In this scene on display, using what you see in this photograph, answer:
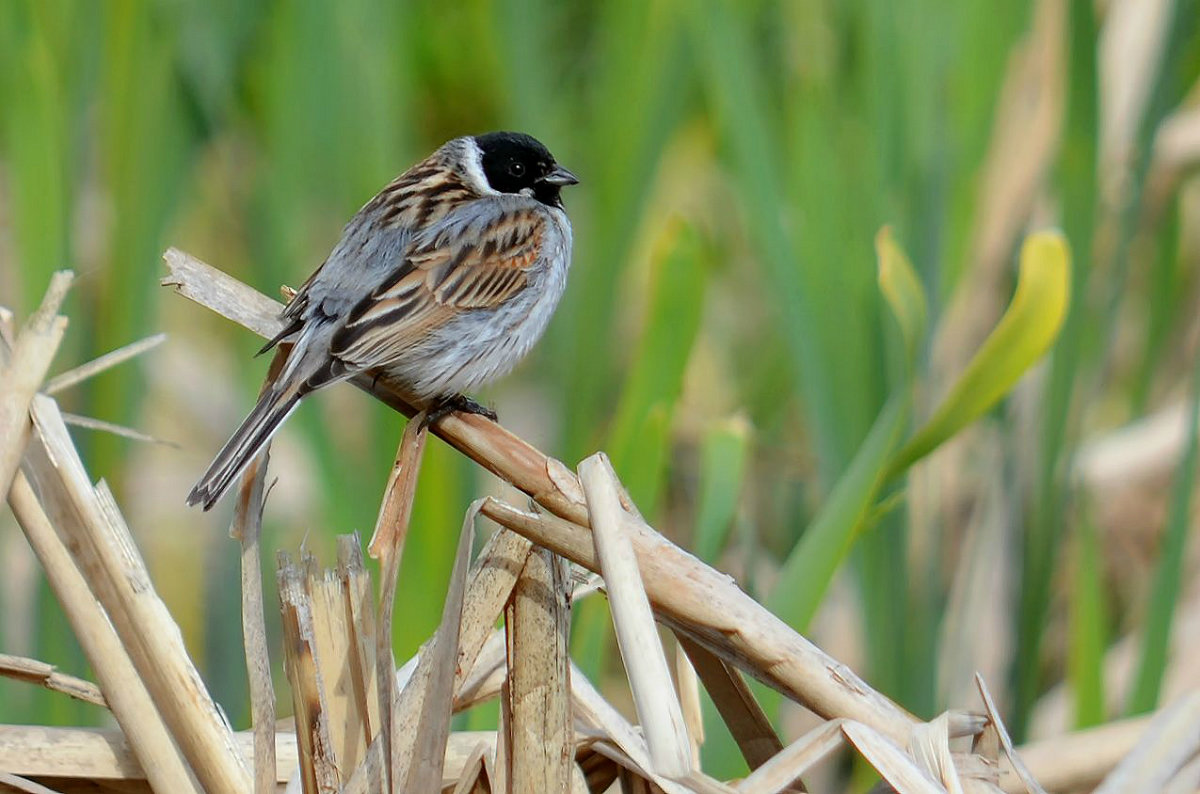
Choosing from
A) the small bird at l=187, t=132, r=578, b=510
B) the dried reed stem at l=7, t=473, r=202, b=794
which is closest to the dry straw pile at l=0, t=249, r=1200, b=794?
the dried reed stem at l=7, t=473, r=202, b=794

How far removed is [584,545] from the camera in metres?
1.57

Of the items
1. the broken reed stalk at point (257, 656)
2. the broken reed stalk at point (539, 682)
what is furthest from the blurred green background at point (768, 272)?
the broken reed stalk at point (257, 656)

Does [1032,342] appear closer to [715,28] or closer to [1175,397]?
[715,28]

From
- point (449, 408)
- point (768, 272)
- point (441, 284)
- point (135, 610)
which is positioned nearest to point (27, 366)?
point (135, 610)

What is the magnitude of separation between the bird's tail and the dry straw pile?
6.1 inches

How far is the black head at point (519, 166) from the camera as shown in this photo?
9.95 feet

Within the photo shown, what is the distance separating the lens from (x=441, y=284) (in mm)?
2738

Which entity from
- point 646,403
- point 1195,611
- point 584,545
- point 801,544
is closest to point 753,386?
point 1195,611

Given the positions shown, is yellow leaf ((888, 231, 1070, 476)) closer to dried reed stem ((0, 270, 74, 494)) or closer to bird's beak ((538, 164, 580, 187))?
dried reed stem ((0, 270, 74, 494))

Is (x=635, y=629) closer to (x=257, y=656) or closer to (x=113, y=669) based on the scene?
(x=257, y=656)

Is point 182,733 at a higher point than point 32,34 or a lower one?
lower

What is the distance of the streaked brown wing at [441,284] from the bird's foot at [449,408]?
0.46 ft

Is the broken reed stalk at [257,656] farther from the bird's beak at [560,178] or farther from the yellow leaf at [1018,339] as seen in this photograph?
the bird's beak at [560,178]

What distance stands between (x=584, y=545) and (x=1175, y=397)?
2.84 metres
